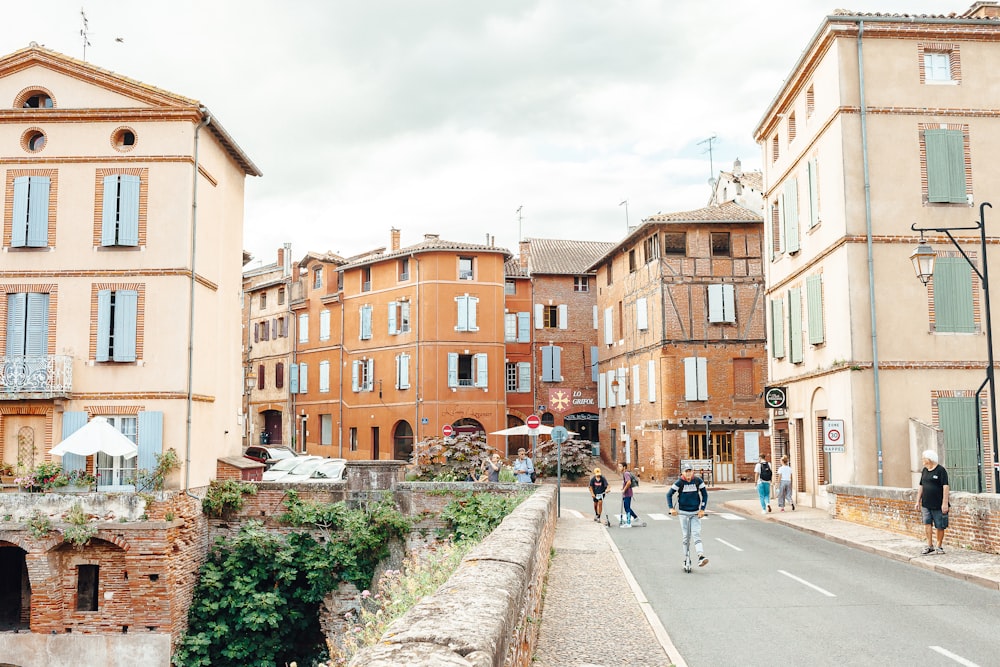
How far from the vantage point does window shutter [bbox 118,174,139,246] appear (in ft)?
80.3

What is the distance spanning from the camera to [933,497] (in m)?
14.6

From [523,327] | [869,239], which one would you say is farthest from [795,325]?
[523,327]

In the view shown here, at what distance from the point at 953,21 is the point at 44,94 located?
23.7 m

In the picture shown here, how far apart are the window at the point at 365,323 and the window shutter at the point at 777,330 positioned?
83.1ft

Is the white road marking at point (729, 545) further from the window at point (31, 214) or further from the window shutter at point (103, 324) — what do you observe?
the window at point (31, 214)

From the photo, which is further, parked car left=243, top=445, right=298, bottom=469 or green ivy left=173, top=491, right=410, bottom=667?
parked car left=243, top=445, right=298, bottom=469

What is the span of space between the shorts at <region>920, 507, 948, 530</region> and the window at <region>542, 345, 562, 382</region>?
36.0 meters

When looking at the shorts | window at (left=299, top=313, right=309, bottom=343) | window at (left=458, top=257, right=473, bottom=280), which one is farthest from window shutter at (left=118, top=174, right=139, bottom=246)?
window at (left=299, top=313, right=309, bottom=343)

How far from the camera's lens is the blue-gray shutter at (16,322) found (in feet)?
79.7

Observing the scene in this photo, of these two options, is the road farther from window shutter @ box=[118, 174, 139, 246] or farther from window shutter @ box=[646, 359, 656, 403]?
window shutter @ box=[646, 359, 656, 403]

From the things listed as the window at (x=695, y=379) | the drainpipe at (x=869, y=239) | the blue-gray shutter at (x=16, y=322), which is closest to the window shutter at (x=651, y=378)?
the window at (x=695, y=379)

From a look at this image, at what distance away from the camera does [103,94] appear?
24.7 metres

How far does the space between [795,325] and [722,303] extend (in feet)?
44.5

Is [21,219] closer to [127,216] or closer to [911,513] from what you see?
[127,216]
